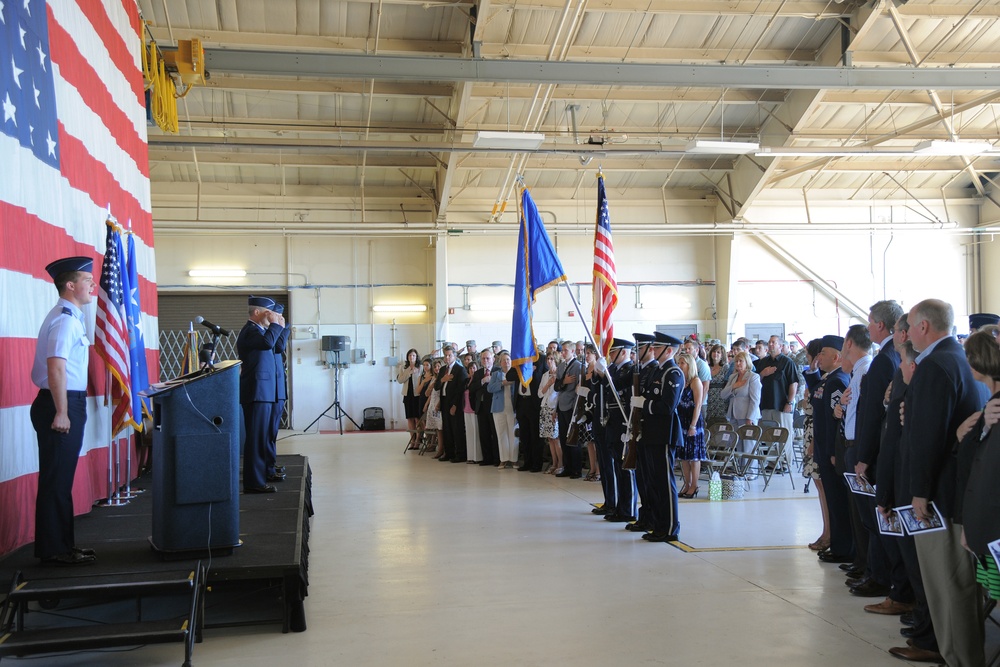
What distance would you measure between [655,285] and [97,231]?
13.8 meters

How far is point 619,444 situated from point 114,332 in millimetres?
3900

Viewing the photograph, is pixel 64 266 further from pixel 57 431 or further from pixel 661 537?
pixel 661 537

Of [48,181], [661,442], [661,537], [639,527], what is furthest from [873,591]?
[48,181]

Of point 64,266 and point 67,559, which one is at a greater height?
point 64,266

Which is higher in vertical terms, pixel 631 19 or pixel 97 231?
pixel 631 19

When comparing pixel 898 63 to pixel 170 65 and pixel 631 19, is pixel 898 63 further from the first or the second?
pixel 170 65

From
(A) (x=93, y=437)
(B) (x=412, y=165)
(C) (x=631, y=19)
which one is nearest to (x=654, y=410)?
(A) (x=93, y=437)

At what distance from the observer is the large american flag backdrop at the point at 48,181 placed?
4.27m

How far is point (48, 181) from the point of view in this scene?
4852mm

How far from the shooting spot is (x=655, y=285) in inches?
716

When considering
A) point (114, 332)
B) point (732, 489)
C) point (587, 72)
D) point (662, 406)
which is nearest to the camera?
point (114, 332)

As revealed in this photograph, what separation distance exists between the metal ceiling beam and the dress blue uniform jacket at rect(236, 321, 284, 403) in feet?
15.2

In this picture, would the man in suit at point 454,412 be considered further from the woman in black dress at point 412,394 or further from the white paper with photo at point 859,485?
the white paper with photo at point 859,485

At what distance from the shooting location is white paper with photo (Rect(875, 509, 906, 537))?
3566mm
